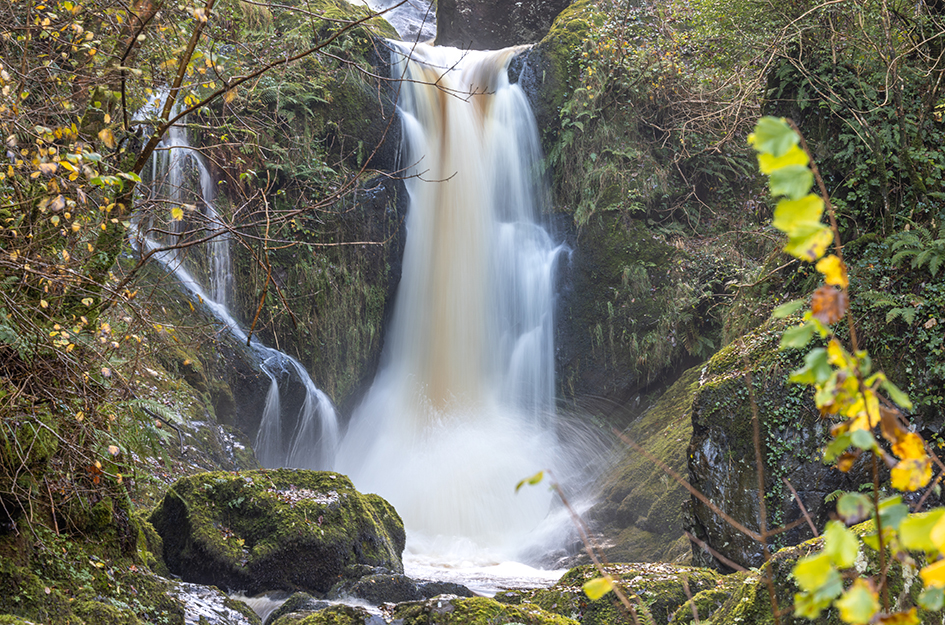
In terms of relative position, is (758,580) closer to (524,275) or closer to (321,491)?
(321,491)

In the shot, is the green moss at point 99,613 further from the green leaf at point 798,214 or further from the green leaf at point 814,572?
the green leaf at point 798,214

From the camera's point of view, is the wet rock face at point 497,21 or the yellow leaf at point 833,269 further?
the wet rock face at point 497,21

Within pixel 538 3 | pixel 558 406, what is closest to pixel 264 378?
pixel 558 406

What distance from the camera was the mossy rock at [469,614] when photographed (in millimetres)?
3656

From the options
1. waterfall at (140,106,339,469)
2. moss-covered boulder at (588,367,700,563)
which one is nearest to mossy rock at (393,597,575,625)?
moss-covered boulder at (588,367,700,563)

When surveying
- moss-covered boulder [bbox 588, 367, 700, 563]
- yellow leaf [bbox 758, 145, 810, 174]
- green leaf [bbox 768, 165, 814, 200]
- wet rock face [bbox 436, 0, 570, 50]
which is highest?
wet rock face [bbox 436, 0, 570, 50]

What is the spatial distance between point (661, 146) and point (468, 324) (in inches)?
222

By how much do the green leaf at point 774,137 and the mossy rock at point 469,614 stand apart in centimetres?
338

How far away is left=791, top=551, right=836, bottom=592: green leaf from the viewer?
32.6 inches

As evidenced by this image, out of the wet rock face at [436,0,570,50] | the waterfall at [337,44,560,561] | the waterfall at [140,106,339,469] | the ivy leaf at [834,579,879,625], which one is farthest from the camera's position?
the wet rock face at [436,0,570,50]

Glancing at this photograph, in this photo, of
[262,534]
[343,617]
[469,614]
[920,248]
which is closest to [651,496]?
[920,248]

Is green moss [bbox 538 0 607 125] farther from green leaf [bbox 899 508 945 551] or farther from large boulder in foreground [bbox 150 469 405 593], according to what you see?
green leaf [bbox 899 508 945 551]

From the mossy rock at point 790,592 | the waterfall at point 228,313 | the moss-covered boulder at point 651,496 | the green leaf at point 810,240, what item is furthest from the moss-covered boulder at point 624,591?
the waterfall at point 228,313

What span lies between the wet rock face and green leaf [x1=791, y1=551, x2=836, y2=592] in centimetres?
1812
